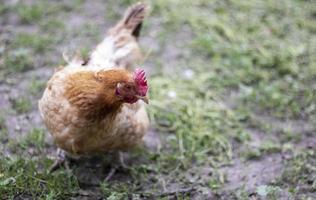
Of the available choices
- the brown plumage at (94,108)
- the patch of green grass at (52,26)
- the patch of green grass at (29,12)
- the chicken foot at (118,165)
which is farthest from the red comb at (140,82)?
the patch of green grass at (29,12)

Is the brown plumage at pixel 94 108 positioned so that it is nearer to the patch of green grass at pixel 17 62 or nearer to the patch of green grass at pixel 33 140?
the patch of green grass at pixel 33 140

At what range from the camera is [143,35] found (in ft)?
19.2

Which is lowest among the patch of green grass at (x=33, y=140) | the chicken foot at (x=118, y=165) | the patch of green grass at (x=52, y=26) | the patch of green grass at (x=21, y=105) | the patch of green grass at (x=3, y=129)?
the chicken foot at (x=118, y=165)

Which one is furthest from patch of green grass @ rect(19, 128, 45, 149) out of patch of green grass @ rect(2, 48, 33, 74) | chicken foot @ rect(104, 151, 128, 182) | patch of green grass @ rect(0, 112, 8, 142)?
patch of green grass @ rect(2, 48, 33, 74)

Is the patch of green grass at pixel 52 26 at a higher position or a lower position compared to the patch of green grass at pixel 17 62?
higher

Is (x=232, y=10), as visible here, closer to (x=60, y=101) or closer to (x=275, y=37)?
(x=275, y=37)

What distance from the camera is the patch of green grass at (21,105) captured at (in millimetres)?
4703

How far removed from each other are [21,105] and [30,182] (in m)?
1.20

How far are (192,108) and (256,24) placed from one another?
170 cm

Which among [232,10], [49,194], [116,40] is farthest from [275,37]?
[49,194]

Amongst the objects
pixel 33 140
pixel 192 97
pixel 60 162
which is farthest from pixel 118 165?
pixel 192 97

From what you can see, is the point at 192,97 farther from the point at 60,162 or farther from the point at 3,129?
the point at 3,129

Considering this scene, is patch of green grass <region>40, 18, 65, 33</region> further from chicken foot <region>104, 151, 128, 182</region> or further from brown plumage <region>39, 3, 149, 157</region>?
chicken foot <region>104, 151, 128, 182</region>

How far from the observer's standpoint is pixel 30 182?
12.1 feet
